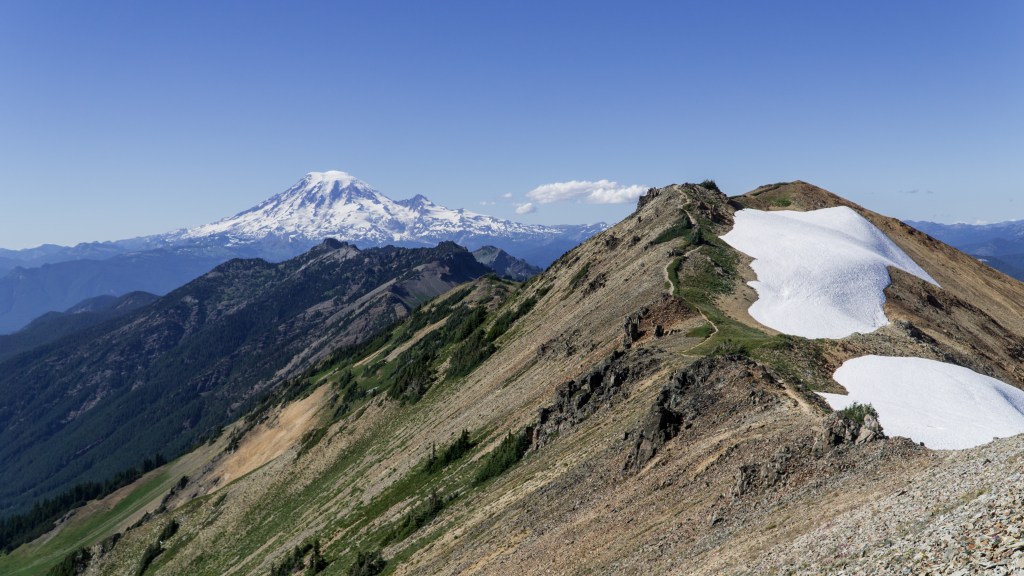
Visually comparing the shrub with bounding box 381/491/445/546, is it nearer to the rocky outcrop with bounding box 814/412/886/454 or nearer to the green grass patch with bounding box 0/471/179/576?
the rocky outcrop with bounding box 814/412/886/454

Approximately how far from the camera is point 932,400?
140 ft

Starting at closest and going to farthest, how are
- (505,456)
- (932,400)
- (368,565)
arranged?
(932,400), (368,565), (505,456)

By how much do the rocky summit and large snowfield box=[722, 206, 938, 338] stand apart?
4.03 ft

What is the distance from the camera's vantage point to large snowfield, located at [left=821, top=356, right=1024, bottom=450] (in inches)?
1457

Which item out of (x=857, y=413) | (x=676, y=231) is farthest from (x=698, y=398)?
(x=676, y=231)

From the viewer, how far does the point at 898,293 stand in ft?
262

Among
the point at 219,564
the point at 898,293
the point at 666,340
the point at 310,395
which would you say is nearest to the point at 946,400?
the point at 666,340

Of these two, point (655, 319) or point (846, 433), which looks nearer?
point (846, 433)

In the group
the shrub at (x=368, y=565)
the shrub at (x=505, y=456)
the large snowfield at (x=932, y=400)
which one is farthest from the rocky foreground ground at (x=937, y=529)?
the shrub at (x=368, y=565)

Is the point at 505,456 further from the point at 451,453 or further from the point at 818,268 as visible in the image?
the point at 818,268

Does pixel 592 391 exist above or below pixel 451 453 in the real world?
above

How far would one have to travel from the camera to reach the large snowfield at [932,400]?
37.0m

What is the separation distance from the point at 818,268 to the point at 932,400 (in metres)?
42.7

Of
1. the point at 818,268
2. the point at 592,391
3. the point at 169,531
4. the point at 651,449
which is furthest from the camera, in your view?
the point at 169,531
